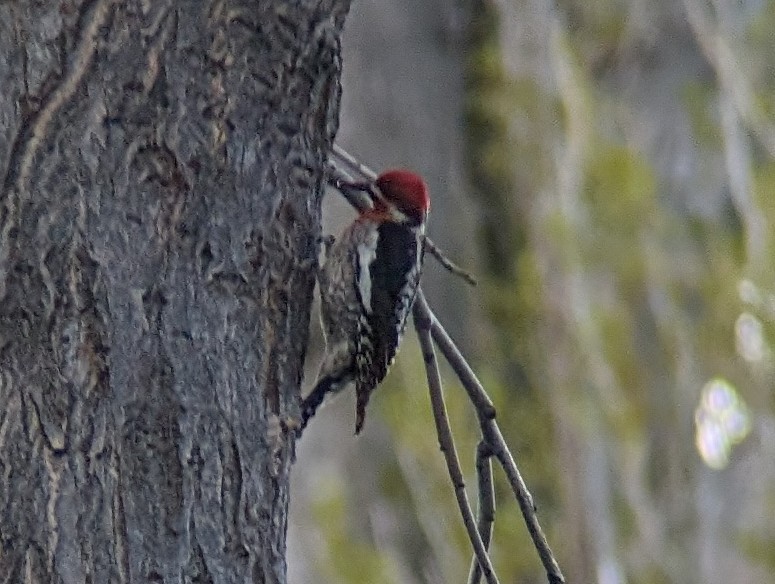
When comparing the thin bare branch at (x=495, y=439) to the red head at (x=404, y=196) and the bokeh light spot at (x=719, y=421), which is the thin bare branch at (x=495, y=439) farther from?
the bokeh light spot at (x=719, y=421)

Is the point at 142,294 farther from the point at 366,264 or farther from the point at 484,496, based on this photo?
Answer: the point at 366,264

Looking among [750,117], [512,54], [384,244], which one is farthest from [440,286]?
[384,244]

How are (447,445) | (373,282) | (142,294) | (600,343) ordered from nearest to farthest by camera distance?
1. (142,294)
2. (447,445)
3. (373,282)
4. (600,343)

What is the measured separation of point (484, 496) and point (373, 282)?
0.89 metres

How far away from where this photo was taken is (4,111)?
1.60 meters

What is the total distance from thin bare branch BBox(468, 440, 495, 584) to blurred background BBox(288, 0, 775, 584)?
3.01 m

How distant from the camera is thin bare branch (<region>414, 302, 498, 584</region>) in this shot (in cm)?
177

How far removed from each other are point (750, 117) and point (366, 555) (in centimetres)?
240


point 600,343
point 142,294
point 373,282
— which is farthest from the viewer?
point 600,343

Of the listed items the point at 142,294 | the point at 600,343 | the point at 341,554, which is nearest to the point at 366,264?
the point at 142,294

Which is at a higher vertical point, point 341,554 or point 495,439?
point 341,554

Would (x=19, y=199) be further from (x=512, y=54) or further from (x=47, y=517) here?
(x=512, y=54)

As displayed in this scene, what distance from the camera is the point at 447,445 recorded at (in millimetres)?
1855

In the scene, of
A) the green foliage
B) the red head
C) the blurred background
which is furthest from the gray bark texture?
the green foliage
